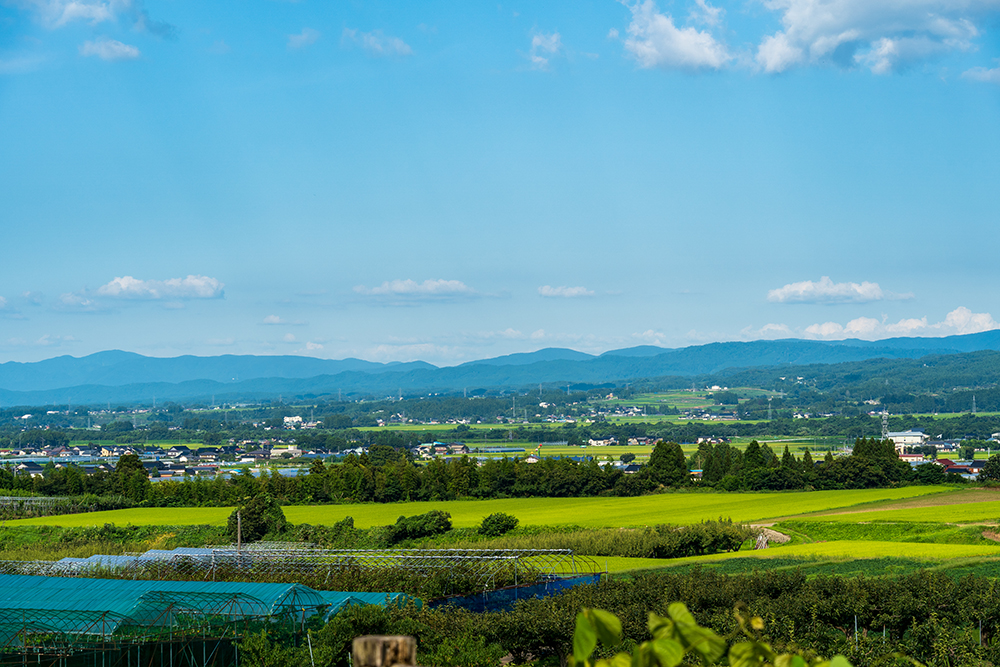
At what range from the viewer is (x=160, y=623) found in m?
21.9

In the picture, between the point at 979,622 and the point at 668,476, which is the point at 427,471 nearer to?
the point at 668,476

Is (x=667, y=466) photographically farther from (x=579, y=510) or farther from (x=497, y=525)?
(x=497, y=525)

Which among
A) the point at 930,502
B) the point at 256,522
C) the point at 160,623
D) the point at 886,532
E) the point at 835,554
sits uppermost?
the point at 160,623

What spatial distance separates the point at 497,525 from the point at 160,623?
88.9 feet

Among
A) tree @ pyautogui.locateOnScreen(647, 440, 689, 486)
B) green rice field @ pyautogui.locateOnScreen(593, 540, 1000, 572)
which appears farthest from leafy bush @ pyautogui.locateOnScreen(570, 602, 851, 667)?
tree @ pyautogui.locateOnScreen(647, 440, 689, 486)

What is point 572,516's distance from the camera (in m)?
54.7

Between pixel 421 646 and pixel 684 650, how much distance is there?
1776cm

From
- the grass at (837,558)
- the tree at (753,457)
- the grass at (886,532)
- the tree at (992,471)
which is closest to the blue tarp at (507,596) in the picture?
the grass at (837,558)

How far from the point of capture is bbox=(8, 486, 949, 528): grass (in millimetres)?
52719

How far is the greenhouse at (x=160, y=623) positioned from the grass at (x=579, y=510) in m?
27.3

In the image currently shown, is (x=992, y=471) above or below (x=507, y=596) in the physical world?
below

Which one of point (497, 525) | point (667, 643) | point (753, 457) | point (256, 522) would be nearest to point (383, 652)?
point (667, 643)

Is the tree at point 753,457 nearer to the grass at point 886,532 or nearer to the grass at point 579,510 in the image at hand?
the grass at point 579,510

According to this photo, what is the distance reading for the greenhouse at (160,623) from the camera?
20766mm
